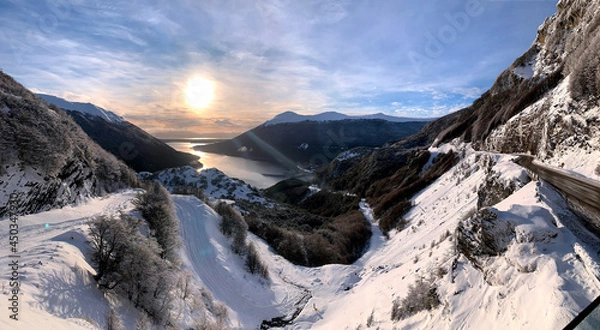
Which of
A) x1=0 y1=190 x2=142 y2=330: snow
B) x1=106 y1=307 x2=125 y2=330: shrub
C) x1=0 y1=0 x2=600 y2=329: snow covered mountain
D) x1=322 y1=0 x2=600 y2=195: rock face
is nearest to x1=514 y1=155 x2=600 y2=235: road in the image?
x1=0 y1=0 x2=600 y2=329: snow covered mountain

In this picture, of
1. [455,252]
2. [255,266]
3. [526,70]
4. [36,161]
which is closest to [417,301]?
[455,252]

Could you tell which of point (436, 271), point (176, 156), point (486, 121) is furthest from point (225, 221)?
point (176, 156)

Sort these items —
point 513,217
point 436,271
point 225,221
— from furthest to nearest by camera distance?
point 225,221 → point 436,271 → point 513,217

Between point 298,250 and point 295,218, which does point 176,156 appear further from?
point 298,250

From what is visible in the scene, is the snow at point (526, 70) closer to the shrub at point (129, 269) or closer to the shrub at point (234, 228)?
the shrub at point (234, 228)

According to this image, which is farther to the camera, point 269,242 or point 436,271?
point 269,242
